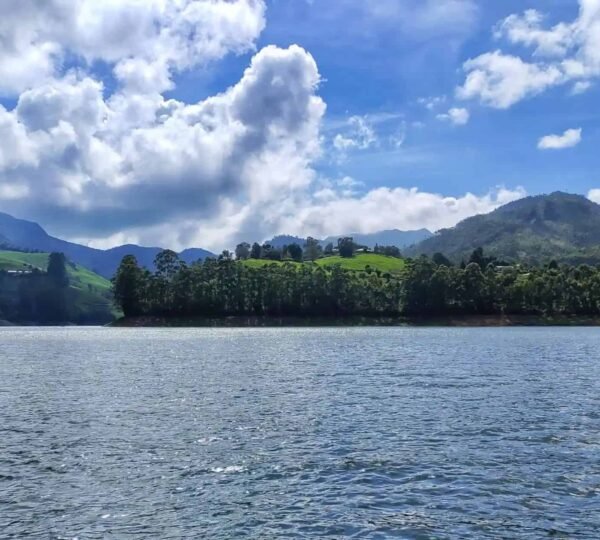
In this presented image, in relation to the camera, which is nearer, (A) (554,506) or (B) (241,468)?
(A) (554,506)

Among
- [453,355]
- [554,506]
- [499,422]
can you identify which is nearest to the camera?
[554,506]

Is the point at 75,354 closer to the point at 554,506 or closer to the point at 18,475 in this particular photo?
the point at 18,475

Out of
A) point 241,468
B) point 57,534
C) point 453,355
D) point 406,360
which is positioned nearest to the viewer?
point 57,534

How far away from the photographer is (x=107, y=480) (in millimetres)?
30484

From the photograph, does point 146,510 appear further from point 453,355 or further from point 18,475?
point 453,355

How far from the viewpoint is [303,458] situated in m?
34.2

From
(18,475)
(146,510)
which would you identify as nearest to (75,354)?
(18,475)

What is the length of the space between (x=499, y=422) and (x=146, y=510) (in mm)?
26817

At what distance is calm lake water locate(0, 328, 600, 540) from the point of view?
Answer: 24406 millimetres

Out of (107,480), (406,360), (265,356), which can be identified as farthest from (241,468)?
(265,356)

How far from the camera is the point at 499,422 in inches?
1721

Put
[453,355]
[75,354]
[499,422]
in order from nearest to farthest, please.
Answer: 1. [499,422]
2. [453,355]
3. [75,354]

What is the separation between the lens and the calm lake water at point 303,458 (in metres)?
24.4

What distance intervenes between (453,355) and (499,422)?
62.0 meters
